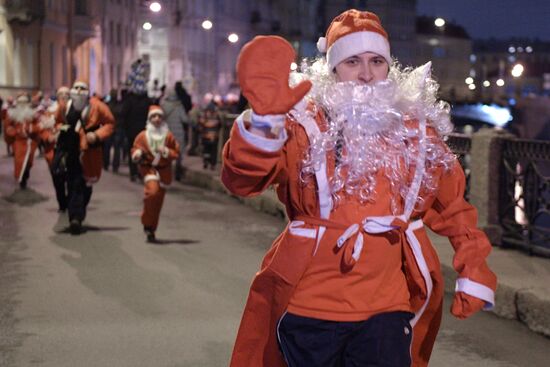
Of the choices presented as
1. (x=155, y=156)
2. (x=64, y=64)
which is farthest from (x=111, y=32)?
(x=155, y=156)

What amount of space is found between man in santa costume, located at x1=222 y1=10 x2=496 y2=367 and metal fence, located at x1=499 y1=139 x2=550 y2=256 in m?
6.31

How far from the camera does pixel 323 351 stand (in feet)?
13.4

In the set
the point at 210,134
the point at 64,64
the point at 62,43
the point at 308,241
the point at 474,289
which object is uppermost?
the point at 62,43

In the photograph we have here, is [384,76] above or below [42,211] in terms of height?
above

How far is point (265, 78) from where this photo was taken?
12.3ft

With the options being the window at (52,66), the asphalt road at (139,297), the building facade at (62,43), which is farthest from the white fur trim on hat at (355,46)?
the window at (52,66)

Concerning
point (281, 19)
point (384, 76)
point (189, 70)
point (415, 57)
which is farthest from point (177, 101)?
point (415, 57)

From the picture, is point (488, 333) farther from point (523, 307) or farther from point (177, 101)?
point (177, 101)

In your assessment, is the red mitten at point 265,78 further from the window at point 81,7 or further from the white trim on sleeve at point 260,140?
the window at point 81,7

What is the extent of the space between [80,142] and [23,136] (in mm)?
6596

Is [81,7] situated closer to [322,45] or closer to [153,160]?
[153,160]

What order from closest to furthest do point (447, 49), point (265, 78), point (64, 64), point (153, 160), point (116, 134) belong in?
point (265, 78)
point (153, 160)
point (116, 134)
point (64, 64)
point (447, 49)

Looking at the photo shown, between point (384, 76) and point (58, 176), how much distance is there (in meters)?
10.3

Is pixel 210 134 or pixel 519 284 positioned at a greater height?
pixel 210 134
